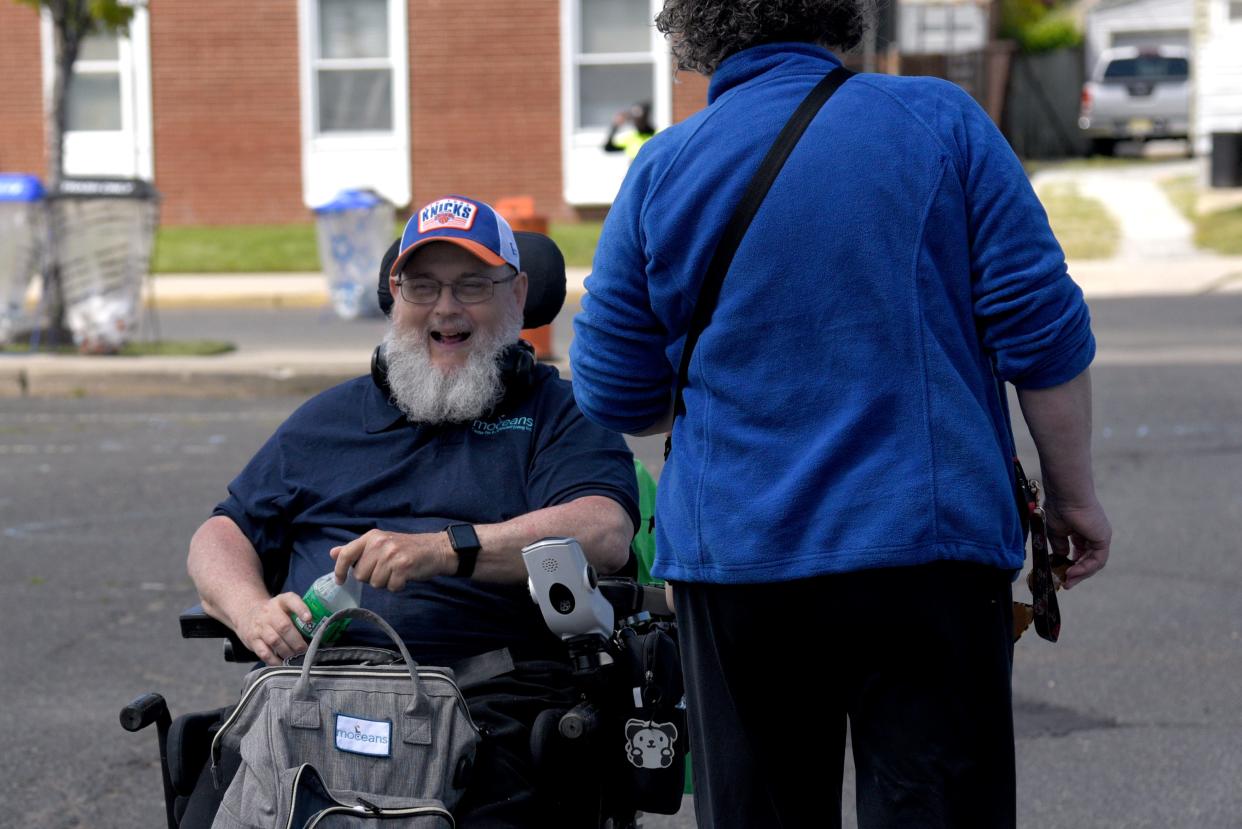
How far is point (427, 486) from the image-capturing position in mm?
3549

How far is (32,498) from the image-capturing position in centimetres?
811

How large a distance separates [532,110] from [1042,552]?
19522 mm

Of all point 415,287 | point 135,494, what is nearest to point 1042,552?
point 415,287

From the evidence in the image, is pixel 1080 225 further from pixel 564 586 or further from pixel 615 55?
pixel 564 586

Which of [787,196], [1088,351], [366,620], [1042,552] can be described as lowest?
[366,620]

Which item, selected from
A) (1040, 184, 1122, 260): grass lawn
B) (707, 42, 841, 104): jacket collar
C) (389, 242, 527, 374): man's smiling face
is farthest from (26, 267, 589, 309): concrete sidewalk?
(707, 42, 841, 104): jacket collar

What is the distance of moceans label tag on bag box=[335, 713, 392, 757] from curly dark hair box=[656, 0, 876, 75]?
4.05 feet

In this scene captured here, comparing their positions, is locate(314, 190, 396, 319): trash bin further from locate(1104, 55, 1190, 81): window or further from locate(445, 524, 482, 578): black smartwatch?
locate(1104, 55, 1190, 81): window

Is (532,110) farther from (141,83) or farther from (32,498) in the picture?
(32,498)

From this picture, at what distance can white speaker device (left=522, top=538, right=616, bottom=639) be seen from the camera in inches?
121

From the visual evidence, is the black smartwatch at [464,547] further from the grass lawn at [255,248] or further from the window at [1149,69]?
the window at [1149,69]

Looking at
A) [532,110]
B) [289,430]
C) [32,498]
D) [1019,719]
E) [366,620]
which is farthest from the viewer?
[532,110]

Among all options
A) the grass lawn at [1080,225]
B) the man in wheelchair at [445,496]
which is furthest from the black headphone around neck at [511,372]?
the grass lawn at [1080,225]

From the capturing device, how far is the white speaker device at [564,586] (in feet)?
10.1
